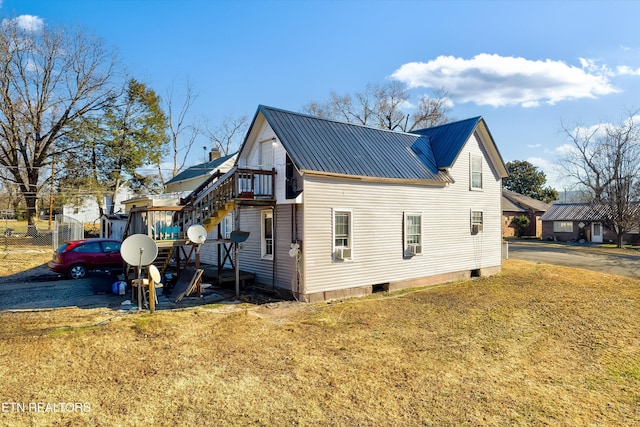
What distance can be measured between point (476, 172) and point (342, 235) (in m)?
8.02

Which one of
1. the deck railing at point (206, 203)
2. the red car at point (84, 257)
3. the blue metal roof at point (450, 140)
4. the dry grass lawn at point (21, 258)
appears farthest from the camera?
the dry grass lawn at point (21, 258)

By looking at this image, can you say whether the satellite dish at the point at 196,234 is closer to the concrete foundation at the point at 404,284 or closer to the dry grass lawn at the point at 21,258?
the concrete foundation at the point at 404,284

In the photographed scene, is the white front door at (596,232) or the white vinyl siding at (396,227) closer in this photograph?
the white vinyl siding at (396,227)

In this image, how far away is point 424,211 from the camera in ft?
48.1

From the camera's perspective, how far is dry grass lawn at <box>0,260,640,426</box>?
17.0 ft

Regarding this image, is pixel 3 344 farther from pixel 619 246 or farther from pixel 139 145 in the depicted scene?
pixel 619 246

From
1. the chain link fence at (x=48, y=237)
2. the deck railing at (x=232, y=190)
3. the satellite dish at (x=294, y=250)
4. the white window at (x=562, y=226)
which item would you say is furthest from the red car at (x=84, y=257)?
the white window at (x=562, y=226)

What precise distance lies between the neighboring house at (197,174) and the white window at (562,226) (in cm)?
3477

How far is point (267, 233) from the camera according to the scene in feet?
43.6

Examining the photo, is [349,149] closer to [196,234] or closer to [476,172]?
[196,234]

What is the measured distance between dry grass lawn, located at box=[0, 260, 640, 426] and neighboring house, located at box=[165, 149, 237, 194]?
60.2 feet

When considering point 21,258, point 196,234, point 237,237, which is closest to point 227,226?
point 237,237

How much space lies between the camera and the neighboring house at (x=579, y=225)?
3844 cm

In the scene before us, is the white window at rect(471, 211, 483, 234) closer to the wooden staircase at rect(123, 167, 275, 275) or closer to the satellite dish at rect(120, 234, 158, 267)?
the wooden staircase at rect(123, 167, 275, 275)
